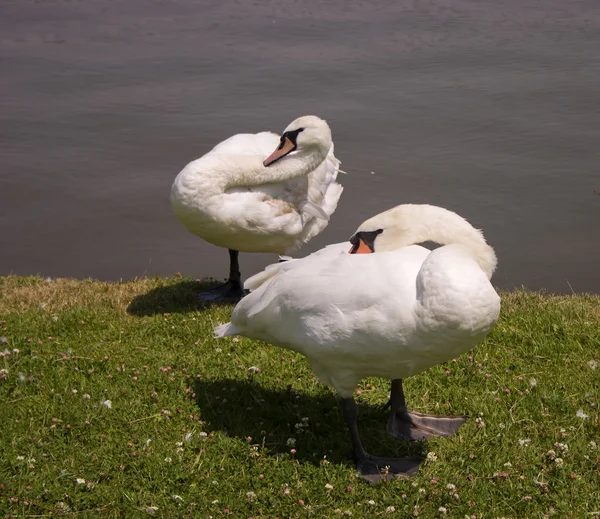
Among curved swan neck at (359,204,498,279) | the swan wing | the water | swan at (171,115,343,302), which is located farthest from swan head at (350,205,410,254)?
the water

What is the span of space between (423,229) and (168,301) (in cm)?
291

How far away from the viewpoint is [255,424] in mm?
5281

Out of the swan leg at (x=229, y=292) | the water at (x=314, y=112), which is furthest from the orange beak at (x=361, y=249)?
the water at (x=314, y=112)

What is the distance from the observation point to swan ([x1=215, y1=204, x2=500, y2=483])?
4332 millimetres

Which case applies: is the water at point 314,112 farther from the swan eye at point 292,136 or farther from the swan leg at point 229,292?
the swan eye at point 292,136

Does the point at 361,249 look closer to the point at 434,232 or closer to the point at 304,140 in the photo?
the point at 434,232

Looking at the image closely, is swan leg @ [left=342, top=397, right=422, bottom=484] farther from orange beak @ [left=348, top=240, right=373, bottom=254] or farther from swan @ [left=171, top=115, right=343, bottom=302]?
swan @ [left=171, top=115, right=343, bottom=302]

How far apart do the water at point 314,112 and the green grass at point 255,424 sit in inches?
91.9

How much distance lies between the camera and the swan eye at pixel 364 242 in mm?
4953

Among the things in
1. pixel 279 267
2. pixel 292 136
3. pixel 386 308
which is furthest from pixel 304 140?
pixel 386 308

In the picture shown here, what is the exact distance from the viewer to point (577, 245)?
9.14m

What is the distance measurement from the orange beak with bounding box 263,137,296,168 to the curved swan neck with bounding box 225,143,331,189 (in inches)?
1.4

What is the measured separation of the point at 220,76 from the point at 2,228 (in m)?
4.76

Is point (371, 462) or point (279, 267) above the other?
point (279, 267)
